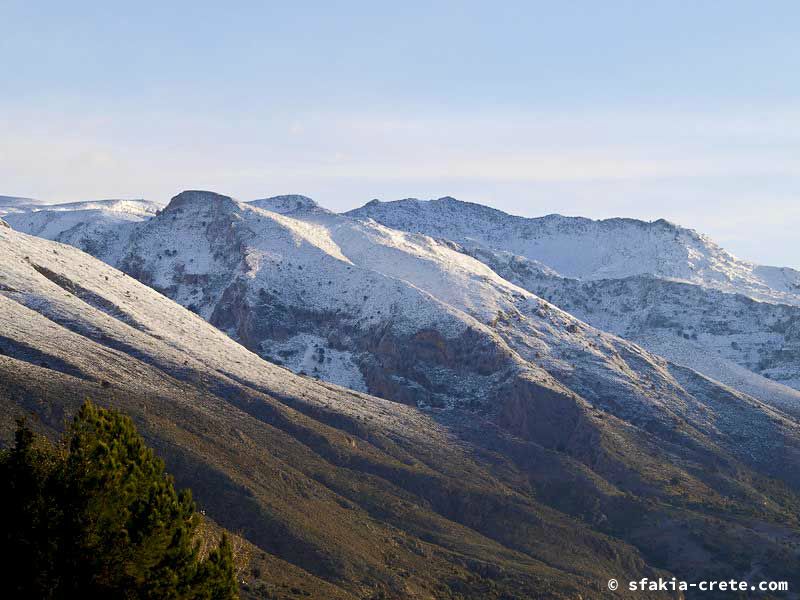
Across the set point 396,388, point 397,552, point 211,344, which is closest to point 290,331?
point 396,388

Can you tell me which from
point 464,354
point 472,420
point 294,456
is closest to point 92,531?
point 294,456

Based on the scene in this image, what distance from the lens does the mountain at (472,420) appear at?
110812mm

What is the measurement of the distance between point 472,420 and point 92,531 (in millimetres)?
106800

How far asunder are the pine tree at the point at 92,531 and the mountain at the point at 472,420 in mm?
40984

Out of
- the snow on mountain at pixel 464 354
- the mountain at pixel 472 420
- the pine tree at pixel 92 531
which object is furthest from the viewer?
the snow on mountain at pixel 464 354

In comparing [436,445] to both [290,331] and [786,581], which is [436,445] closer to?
[786,581]

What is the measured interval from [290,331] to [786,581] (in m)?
90.5

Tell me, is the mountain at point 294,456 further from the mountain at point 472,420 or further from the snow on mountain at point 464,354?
the snow on mountain at point 464,354

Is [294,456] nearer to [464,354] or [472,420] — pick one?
[472,420]

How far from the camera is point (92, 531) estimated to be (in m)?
45.5

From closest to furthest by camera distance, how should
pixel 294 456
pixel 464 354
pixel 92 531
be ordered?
pixel 92 531 → pixel 294 456 → pixel 464 354

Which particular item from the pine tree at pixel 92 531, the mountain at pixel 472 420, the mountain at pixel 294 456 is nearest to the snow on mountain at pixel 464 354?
the mountain at pixel 472 420

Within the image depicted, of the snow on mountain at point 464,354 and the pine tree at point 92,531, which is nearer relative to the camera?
the pine tree at point 92,531

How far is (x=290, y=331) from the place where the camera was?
183625 millimetres
